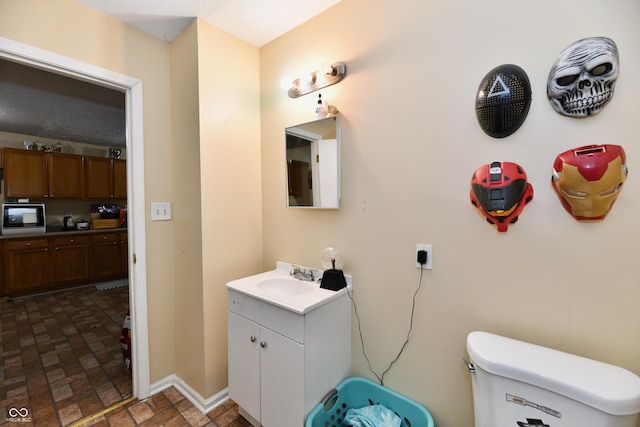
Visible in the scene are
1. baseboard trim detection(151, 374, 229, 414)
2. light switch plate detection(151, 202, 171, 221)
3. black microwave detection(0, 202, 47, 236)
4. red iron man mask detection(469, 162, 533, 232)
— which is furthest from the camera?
black microwave detection(0, 202, 47, 236)

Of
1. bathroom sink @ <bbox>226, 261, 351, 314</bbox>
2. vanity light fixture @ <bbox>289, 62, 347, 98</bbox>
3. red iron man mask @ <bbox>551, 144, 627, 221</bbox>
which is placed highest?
vanity light fixture @ <bbox>289, 62, 347, 98</bbox>

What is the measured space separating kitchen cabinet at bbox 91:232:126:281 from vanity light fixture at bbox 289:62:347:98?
4.27m

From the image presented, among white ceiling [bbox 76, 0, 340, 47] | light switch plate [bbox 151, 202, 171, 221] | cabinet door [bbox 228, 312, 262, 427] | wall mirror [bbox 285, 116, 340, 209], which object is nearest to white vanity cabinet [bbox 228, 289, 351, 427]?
cabinet door [bbox 228, 312, 262, 427]

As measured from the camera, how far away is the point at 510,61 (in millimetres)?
1062

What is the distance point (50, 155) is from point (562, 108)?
5.73m

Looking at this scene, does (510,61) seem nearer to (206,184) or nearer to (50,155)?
(206,184)

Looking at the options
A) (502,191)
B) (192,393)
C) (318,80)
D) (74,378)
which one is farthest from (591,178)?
(74,378)

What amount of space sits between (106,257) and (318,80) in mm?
4615

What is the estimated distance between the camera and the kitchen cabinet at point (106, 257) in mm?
4163

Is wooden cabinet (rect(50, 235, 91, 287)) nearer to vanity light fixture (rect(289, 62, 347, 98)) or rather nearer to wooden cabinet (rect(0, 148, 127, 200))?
wooden cabinet (rect(0, 148, 127, 200))

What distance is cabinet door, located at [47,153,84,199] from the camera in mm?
3928

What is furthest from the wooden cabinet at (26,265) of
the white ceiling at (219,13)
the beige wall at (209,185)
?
the white ceiling at (219,13)

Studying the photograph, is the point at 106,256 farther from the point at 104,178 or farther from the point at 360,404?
the point at 360,404

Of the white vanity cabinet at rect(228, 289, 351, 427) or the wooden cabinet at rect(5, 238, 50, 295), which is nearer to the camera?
the white vanity cabinet at rect(228, 289, 351, 427)
